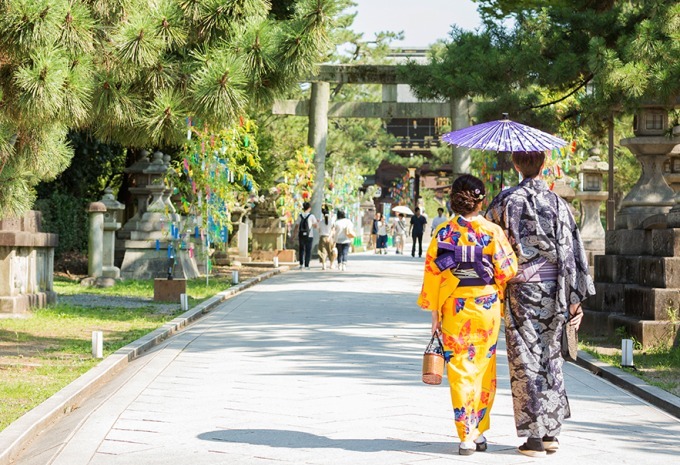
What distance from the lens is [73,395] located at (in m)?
7.98

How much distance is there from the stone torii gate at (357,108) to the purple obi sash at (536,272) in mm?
25253

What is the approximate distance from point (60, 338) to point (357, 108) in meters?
22.9

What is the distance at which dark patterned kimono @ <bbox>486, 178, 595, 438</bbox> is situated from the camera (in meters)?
6.15

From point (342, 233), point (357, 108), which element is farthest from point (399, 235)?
point (342, 233)

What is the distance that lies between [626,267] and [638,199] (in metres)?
1.86

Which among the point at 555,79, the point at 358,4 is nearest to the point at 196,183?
the point at 555,79

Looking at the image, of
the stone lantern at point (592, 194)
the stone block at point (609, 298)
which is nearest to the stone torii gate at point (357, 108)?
the stone lantern at point (592, 194)

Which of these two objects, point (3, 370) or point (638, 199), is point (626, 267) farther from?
point (3, 370)

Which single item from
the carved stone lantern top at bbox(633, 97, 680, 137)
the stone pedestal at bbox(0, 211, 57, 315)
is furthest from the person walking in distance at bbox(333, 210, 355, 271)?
the carved stone lantern top at bbox(633, 97, 680, 137)

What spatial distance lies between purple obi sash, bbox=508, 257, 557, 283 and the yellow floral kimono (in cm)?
10

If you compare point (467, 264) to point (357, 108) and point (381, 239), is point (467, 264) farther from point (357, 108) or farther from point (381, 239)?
point (381, 239)

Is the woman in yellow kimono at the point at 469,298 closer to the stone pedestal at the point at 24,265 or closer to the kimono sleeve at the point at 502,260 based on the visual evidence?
the kimono sleeve at the point at 502,260

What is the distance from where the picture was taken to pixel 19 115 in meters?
8.58

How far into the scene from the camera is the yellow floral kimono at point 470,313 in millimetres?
6059
